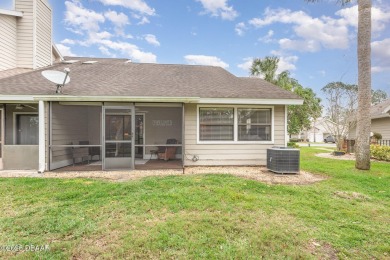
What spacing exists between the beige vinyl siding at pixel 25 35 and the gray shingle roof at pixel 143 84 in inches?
75.6

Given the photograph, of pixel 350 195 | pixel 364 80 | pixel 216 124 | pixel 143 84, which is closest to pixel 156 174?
pixel 216 124

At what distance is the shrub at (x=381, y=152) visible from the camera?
38.9 feet

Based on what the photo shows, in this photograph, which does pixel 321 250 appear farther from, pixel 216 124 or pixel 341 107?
pixel 341 107

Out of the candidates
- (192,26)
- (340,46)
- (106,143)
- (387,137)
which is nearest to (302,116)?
(340,46)

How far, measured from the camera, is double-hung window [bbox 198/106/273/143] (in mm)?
8984

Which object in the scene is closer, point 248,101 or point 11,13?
point 248,101

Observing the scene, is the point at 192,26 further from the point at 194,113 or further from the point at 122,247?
the point at 122,247

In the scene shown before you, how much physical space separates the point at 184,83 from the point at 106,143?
4.12 m

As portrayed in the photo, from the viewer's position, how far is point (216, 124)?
900 centimetres

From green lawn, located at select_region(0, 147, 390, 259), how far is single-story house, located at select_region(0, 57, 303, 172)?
2350mm

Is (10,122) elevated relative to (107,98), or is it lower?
lower

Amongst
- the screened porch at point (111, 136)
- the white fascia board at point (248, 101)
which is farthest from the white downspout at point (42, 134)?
the white fascia board at point (248, 101)

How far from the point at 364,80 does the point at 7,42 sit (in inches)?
605

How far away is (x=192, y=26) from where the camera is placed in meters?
19.4
